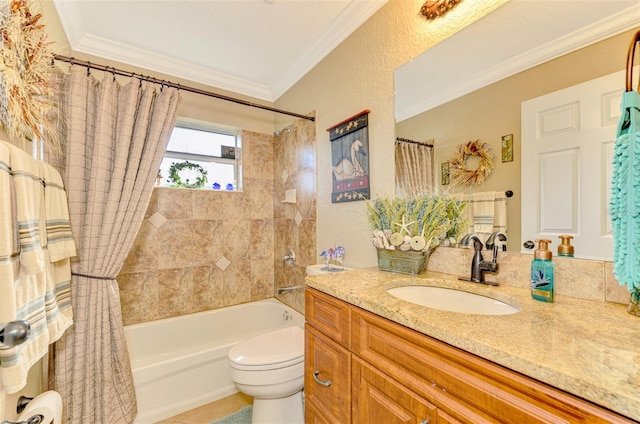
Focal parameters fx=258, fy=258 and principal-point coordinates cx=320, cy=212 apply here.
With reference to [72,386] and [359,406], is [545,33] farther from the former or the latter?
[72,386]

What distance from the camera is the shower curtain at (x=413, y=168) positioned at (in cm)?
125

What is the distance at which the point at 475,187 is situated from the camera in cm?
108

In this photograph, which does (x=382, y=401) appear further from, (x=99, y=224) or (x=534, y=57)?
(x=99, y=224)

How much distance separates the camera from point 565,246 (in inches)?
32.6

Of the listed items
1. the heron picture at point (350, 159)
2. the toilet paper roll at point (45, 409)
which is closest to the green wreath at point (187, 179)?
the heron picture at point (350, 159)

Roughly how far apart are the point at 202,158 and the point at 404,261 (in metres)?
2.14

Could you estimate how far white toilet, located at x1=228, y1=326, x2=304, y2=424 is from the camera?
1.35 meters

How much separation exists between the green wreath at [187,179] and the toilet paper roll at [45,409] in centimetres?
167

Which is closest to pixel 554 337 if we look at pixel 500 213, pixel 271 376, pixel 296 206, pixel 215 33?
pixel 500 213

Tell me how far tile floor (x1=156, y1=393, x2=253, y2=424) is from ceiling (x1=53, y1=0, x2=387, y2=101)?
102 inches

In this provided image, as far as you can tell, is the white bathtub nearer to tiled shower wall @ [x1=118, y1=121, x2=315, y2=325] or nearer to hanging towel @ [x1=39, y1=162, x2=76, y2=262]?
tiled shower wall @ [x1=118, y1=121, x2=315, y2=325]

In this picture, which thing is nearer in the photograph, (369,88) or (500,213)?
(500,213)

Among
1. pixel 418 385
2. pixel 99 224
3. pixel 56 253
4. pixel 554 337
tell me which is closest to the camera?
pixel 554 337

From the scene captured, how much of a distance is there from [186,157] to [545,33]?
254 cm
